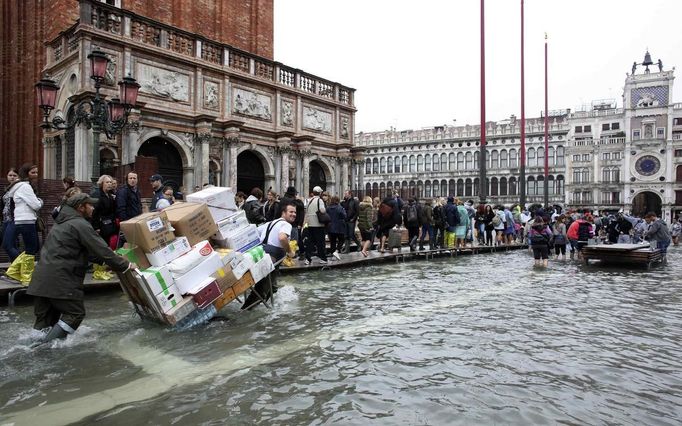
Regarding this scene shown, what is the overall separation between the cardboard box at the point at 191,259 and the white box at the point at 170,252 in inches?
2.2

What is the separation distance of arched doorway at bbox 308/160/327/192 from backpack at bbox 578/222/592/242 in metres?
11.4

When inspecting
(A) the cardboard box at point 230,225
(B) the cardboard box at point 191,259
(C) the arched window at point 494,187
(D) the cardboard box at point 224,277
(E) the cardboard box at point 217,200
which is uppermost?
(C) the arched window at point 494,187

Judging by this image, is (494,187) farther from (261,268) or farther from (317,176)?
(261,268)

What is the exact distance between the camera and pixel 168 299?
17.7 feet

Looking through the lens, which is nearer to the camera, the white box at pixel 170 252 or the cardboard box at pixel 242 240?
the white box at pixel 170 252

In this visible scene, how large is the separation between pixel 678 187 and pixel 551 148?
1598 centimetres

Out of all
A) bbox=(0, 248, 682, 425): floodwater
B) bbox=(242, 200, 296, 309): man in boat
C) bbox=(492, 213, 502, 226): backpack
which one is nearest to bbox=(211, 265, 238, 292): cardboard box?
bbox=(0, 248, 682, 425): floodwater

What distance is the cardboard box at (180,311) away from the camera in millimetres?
5406

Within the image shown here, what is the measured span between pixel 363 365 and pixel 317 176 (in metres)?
18.7

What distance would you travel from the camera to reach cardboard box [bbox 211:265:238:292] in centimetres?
593

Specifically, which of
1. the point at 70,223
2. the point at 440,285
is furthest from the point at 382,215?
the point at 70,223

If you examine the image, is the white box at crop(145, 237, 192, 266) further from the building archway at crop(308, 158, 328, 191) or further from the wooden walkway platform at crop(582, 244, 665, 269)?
the building archway at crop(308, 158, 328, 191)

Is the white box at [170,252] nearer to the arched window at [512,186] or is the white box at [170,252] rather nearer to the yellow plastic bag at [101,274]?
the yellow plastic bag at [101,274]

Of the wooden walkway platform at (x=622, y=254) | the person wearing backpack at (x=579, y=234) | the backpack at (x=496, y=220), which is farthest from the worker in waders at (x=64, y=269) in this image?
the backpack at (x=496, y=220)
